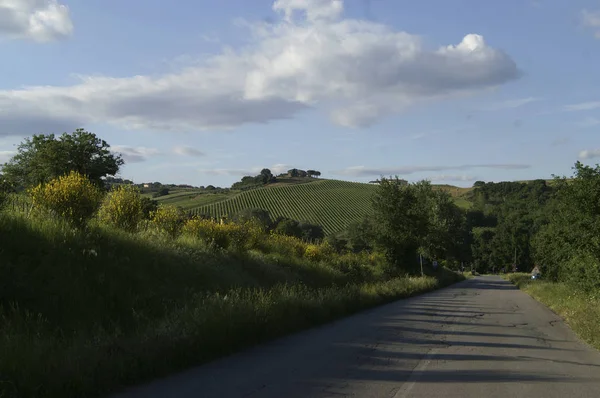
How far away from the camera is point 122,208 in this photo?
18.5 meters

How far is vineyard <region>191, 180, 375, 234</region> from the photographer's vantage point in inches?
4021

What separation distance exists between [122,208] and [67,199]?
3.75 metres

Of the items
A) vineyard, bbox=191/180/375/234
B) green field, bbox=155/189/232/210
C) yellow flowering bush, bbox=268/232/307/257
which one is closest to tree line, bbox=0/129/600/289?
yellow flowering bush, bbox=268/232/307/257

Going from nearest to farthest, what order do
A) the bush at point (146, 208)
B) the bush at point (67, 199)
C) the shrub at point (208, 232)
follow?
the bush at point (67, 199) → the bush at point (146, 208) → the shrub at point (208, 232)

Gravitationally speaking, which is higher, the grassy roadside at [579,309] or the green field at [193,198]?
the green field at [193,198]

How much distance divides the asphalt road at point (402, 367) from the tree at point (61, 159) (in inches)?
986

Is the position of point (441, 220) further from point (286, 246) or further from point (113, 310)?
point (113, 310)

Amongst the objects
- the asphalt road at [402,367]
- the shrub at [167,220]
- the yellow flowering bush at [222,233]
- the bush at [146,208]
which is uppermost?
the bush at [146,208]

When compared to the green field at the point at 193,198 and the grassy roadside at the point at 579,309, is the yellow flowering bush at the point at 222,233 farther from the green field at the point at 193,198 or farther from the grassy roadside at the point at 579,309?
the green field at the point at 193,198

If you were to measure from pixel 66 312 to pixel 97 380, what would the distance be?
4.29 m

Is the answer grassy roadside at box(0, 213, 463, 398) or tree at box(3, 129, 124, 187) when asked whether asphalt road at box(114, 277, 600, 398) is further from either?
tree at box(3, 129, 124, 187)

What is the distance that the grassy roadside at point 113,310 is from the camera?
7508 mm

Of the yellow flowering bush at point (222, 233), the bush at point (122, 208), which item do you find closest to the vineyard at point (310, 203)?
the yellow flowering bush at point (222, 233)

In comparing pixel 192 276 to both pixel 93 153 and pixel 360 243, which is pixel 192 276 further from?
pixel 360 243
